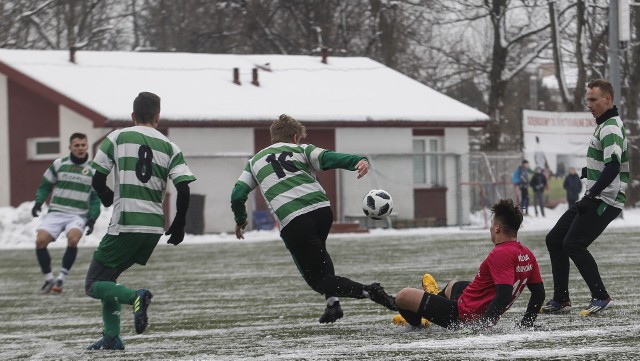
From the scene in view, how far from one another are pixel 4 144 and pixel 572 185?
49.9 feet

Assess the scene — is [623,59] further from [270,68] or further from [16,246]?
[16,246]

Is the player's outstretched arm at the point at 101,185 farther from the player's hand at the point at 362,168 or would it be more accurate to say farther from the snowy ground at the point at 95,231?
the snowy ground at the point at 95,231

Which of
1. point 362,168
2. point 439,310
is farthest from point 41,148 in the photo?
point 439,310

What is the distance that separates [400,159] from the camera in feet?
107

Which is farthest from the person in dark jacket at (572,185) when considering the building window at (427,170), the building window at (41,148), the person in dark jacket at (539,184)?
the building window at (41,148)

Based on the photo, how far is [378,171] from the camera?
105 ft

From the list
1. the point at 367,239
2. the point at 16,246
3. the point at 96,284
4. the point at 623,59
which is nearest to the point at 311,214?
the point at 96,284

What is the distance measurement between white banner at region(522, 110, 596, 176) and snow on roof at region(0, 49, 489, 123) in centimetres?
142

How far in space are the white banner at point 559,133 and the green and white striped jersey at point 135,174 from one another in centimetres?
2589

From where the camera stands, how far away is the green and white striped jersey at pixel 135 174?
866 centimetres

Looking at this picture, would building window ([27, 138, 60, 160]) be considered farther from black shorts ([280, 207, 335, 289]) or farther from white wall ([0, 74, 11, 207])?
black shorts ([280, 207, 335, 289])

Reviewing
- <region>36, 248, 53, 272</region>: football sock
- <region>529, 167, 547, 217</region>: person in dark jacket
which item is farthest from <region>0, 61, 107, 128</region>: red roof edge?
<region>36, 248, 53, 272</region>: football sock

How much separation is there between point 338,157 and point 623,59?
33736mm

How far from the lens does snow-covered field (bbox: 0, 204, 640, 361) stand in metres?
7.70
